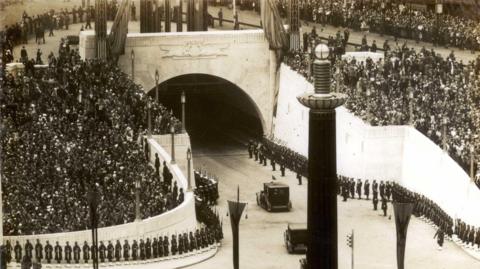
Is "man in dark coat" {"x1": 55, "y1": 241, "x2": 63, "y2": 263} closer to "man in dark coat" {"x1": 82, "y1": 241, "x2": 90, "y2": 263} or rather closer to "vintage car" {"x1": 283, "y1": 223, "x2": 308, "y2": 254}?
"man in dark coat" {"x1": 82, "y1": 241, "x2": 90, "y2": 263}

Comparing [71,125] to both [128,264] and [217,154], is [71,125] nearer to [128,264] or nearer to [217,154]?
[128,264]

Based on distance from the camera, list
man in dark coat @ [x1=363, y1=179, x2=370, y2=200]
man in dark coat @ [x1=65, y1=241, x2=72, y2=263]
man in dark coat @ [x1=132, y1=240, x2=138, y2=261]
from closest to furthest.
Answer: man in dark coat @ [x1=65, y1=241, x2=72, y2=263]
man in dark coat @ [x1=132, y1=240, x2=138, y2=261]
man in dark coat @ [x1=363, y1=179, x2=370, y2=200]

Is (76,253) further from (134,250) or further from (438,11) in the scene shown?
(438,11)

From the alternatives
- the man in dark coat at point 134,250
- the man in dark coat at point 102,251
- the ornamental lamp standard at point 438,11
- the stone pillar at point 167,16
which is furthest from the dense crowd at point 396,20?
the man in dark coat at point 102,251

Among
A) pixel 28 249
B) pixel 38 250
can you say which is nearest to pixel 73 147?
pixel 38 250

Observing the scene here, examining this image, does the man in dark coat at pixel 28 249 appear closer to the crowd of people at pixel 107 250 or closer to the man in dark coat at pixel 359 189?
the crowd of people at pixel 107 250

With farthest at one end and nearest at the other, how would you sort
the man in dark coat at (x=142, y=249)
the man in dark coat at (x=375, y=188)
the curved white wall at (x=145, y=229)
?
1. the man in dark coat at (x=375, y=188)
2. the man in dark coat at (x=142, y=249)
3. the curved white wall at (x=145, y=229)

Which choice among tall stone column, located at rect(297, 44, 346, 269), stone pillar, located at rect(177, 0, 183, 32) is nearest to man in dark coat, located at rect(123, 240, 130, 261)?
tall stone column, located at rect(297, 44, 346, 269)
